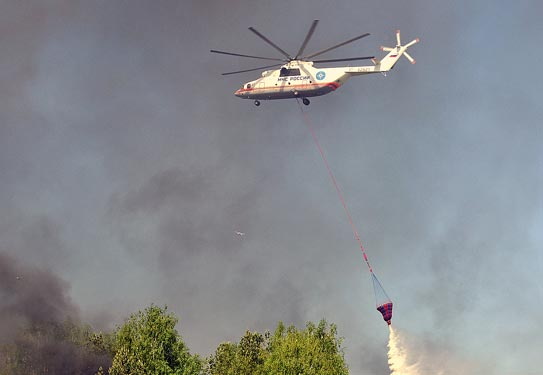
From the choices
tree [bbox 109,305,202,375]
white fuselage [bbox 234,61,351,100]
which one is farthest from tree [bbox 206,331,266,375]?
white fuselage [bbox 234,61,351,100]

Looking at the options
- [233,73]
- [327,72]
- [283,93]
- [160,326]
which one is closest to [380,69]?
[327,72]

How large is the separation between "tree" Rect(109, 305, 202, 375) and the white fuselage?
1558 inches

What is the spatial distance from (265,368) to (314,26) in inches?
2039

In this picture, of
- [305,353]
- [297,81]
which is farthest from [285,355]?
[297,81]

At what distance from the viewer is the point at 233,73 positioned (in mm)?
120125

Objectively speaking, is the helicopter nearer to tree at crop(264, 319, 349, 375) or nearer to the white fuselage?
the white fuselage

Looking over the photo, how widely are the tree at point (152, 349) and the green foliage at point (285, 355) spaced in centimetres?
1283

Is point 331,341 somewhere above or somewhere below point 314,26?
below

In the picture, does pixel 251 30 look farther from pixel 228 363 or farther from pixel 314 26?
pixel 228 363

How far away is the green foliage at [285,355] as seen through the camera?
104 m

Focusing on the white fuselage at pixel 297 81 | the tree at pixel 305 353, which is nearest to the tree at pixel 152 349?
the tree at pixel 305 353

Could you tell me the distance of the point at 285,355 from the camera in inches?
4112

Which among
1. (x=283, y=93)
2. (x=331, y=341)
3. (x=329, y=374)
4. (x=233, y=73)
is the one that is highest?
(x=233, y=73)

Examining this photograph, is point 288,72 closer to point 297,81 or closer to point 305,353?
point 297,81
